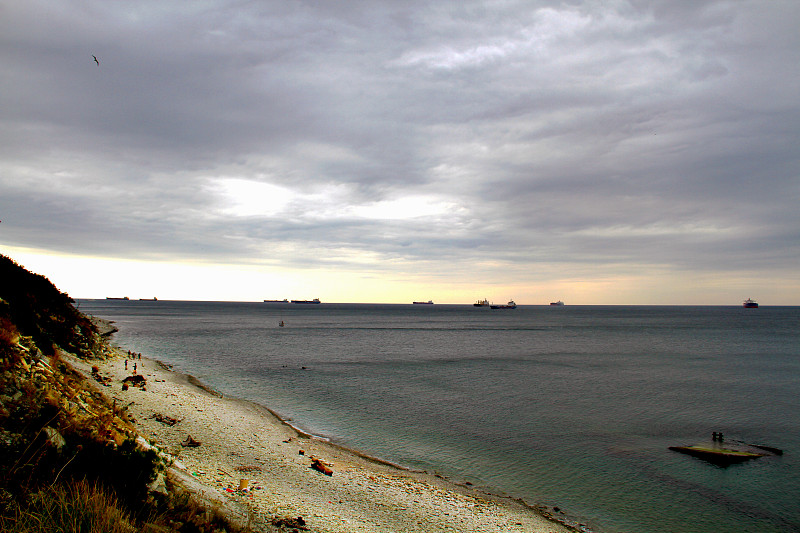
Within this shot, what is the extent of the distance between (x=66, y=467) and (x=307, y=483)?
10212 millimetres

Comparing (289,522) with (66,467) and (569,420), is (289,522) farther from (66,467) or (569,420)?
(569,420)

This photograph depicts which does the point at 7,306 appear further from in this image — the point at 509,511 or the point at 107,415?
Answer: the point at 509,511

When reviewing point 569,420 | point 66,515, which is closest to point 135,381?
point 66,515

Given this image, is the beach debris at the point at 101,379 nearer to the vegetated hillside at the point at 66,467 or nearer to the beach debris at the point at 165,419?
the beach debris at the point at 165,419

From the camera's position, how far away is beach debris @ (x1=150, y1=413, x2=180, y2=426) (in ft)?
80.0

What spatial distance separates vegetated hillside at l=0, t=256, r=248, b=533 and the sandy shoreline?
344cm

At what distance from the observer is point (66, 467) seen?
10219 mm

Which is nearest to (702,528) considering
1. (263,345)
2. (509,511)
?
(509,511)

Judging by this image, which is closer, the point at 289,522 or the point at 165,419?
the point at 289,522

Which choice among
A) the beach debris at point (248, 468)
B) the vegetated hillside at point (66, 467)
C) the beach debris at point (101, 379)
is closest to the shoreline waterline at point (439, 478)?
the beach debris at point (248, 468)

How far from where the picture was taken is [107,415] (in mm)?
13641

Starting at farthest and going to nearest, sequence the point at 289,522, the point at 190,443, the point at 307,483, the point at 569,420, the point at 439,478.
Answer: the point at 569,420 < the point at 439,478 < the point at 190,443 < the point at 307,483 < the point at 289,522

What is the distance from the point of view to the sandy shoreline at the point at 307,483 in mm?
15422

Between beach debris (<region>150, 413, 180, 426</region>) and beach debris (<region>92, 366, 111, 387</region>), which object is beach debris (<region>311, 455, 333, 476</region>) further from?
beach debris (<region>92, 366, 111, 387</region>)
